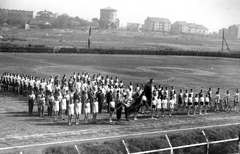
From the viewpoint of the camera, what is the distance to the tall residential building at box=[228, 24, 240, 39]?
160m

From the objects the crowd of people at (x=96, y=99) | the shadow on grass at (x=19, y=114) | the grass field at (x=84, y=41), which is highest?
the grass field at (x=84, y=41)

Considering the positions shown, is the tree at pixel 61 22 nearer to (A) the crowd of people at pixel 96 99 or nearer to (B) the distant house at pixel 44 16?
(B) the distant house at pixel 44 16

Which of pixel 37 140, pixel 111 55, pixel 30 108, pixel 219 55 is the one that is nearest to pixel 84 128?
pixel 37 140

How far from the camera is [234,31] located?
168000 millimetres

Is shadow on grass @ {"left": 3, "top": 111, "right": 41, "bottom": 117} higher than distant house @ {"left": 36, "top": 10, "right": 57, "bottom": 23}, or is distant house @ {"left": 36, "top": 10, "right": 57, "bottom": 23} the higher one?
distant house @ {"left": 36, "top": 10, "right": 57, "bottom": 23}

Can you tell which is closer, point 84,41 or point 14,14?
point 84,41

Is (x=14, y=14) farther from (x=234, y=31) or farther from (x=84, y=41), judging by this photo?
(x=234, y=31)

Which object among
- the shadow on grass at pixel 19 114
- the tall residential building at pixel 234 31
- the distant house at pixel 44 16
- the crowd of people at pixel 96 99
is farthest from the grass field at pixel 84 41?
the shadow on grass at pixel 19 114

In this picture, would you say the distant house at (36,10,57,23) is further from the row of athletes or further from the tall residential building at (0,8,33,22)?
the row of athletes

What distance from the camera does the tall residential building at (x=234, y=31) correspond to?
160m

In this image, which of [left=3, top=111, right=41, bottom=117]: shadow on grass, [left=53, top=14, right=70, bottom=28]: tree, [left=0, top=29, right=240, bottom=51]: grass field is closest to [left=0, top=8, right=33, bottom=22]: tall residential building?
[left=53, top=14, right=70, bottom=28]: tree

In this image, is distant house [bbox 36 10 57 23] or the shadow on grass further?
distant house [bbox 36 10 57 23]

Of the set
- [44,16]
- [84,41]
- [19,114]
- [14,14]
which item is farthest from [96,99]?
[44,16]

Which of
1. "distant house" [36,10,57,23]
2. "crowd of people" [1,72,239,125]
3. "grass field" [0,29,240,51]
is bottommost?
"crowd of people" [1,72,239,125]
